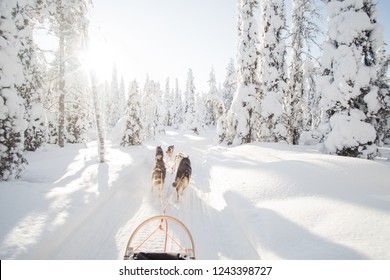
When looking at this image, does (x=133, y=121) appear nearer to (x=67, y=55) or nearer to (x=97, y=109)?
(x=67, y=55)


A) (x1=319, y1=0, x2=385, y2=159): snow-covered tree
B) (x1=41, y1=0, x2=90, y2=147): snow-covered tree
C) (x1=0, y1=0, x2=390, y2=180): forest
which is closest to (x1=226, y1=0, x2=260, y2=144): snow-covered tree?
(x1=0, y1=0, x2=390, y2=180): forest

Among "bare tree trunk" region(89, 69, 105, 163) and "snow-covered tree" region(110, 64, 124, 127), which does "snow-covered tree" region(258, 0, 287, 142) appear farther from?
"snow-covered tree" region(110, 64, 124, 127)

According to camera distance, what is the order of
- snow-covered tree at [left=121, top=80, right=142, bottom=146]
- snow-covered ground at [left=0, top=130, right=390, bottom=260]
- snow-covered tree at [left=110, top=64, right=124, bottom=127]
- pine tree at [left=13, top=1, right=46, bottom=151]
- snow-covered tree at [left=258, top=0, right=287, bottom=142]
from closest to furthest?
snow-covered ground at [left=0, top=130, right=390, bottom=260]
pine tree at [left=13, top=1, right=46, bottom=151]
snow-covered tree at [left=258, top=0, right=287, bottom=142]
snow-covered tree at [left=121, top=80, right=142, bottom=146]
snow-covered tree at [left=110, top=64, right=124, bottom=127]

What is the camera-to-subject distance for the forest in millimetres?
8273

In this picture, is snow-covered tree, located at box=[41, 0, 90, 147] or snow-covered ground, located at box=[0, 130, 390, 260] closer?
snow-covered ground, located at box=[0, 130, 390, 260]

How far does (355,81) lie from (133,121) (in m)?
18.8

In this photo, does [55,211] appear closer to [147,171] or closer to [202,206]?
[202,206]

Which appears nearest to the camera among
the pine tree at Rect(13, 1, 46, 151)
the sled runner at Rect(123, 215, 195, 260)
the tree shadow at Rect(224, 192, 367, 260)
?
the sled runner at Rect(123, 215, 195, 260)

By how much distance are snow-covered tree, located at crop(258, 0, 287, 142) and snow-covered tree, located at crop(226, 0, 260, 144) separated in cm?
69

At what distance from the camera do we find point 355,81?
10.7 metres

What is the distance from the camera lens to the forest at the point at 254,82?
8273 mm

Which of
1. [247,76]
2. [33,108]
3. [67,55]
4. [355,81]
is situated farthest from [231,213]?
[67,55]

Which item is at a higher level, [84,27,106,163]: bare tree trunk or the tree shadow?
[84,27,106,163]: bare tree trunk

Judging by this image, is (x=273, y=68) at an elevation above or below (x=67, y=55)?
below
